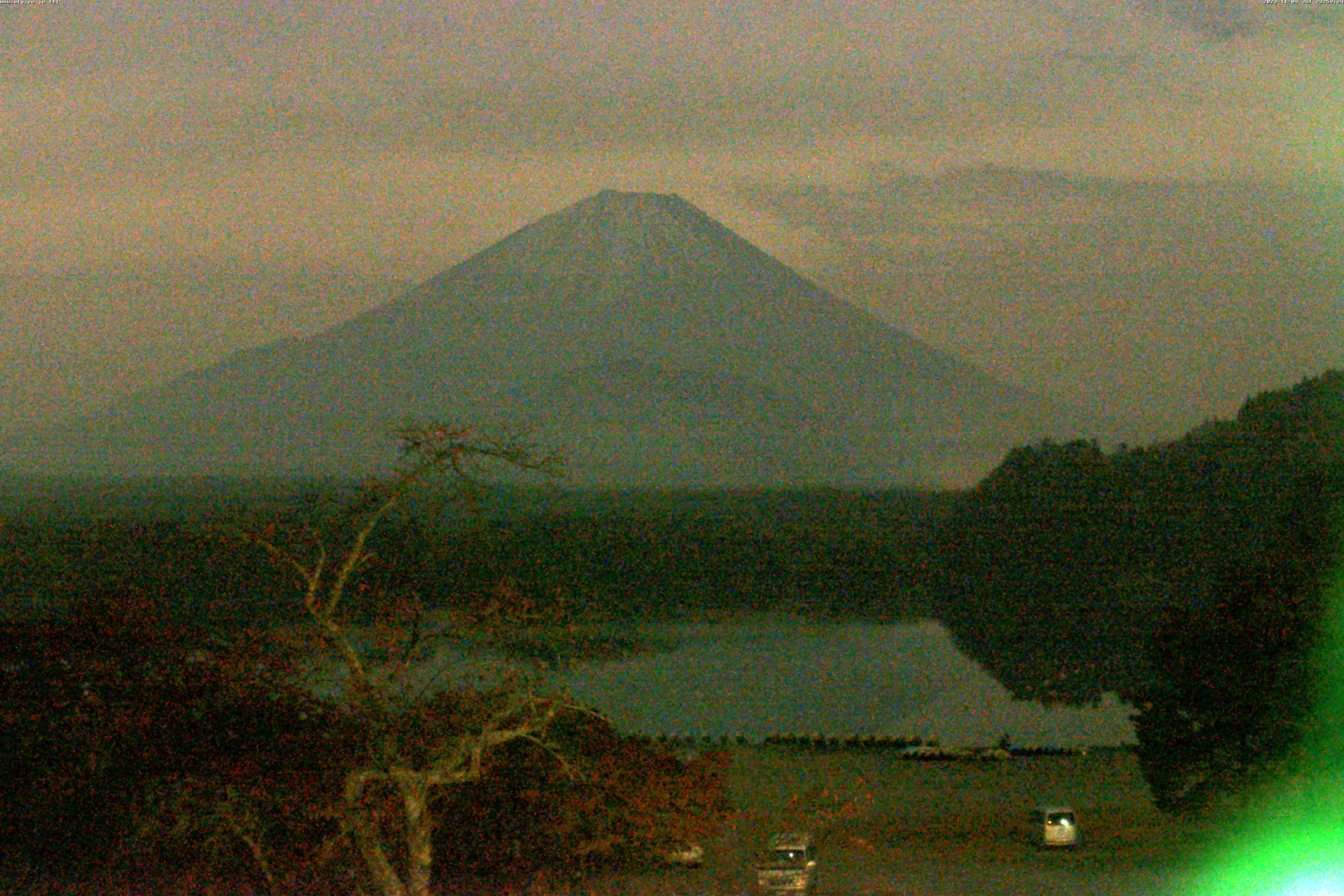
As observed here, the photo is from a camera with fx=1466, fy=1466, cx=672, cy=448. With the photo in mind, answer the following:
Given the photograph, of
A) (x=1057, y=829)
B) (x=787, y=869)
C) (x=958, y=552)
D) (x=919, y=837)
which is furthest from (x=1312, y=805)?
(x=958, y=552)

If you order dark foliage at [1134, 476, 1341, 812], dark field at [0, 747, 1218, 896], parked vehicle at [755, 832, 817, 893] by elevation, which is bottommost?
dark field at [0, 747, 1218, 896]

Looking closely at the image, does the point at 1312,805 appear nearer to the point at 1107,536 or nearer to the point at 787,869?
the point at 787,869

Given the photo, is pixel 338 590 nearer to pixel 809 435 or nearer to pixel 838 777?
pixel 838 777

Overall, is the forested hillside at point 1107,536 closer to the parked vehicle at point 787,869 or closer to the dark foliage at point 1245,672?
the dark foliage at point 1245,672

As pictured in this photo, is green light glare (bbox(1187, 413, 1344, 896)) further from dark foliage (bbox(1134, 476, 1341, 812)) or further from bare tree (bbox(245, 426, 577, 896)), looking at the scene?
bare tree (bbox(245, 426, 577, 896))

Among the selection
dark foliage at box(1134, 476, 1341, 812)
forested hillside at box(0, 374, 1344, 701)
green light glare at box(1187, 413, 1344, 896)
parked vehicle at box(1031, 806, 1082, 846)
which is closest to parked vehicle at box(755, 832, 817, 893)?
green light glare at box(1187, 413, 1344, 896)

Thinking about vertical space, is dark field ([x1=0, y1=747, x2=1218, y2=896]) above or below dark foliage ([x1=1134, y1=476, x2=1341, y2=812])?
below

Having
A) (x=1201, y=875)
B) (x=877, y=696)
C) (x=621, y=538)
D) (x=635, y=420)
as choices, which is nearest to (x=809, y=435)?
(x=635, y=420)
